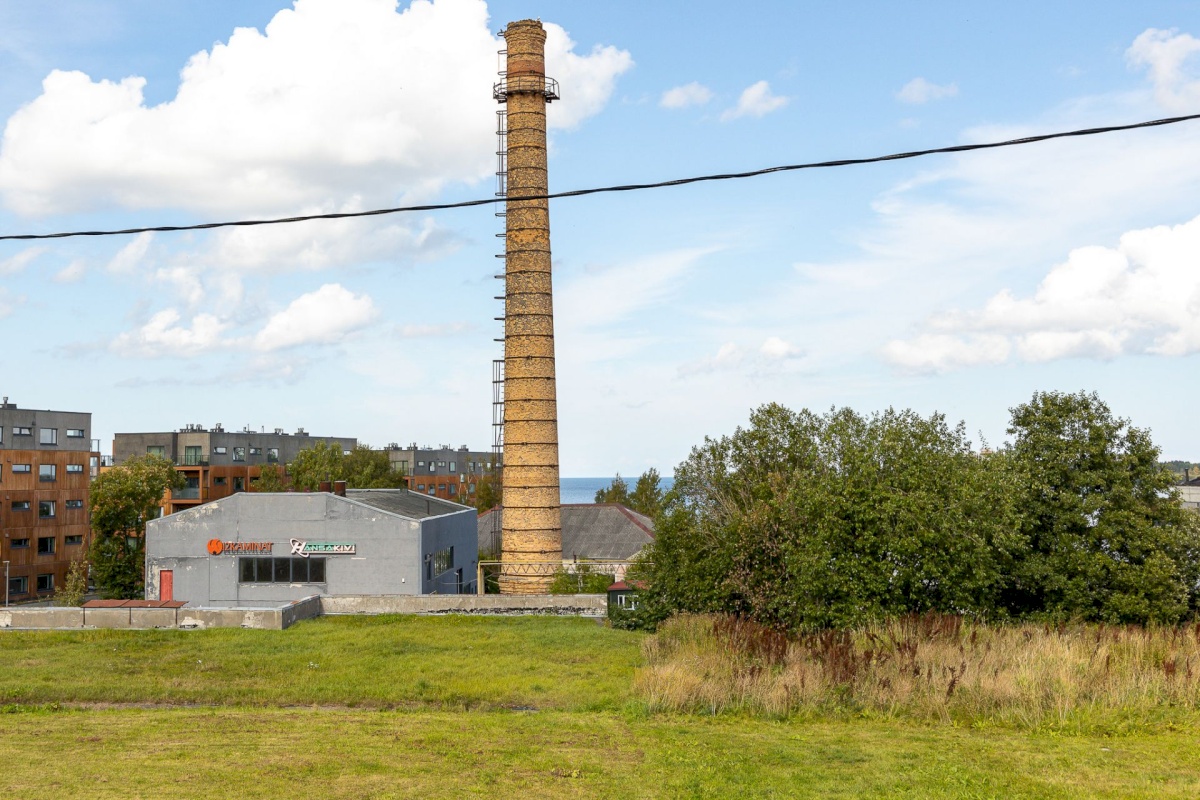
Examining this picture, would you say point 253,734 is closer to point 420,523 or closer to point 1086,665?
point 1086,665

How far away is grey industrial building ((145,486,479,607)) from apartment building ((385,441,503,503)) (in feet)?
215

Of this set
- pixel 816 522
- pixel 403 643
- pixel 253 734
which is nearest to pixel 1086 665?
pixel 816 522

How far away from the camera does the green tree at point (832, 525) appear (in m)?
25.5

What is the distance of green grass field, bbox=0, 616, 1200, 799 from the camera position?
1177 cm

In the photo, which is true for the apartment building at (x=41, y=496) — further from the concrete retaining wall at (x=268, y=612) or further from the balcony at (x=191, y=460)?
the concrete retaining wall at (x=268, y=612)

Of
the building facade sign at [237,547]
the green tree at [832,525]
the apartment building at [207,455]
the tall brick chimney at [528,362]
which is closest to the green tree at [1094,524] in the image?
the green tree at [832,525]

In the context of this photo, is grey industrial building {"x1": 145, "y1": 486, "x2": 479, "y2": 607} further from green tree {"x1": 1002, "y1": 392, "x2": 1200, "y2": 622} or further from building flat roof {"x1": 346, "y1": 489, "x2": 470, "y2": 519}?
green tree {"x1": 1002, "y1": 392, "x2": 1200, "y2": 622}

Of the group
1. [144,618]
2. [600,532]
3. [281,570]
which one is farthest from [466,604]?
[600,532]

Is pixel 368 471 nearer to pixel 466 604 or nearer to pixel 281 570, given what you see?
pixel 281 570

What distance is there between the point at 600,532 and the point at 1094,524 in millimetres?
39357

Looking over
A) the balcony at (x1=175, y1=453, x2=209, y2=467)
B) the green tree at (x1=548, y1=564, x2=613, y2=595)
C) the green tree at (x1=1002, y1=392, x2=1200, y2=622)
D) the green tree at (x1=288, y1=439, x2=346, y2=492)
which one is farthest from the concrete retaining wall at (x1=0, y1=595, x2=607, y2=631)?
the balcony at (x1=175, y1=453, x2=209, y2=467)

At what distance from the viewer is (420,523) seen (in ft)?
149

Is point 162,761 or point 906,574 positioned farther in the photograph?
point 906,574

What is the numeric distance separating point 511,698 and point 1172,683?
11464 millimetres
